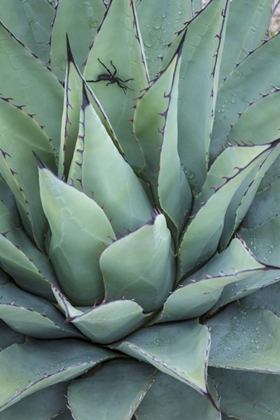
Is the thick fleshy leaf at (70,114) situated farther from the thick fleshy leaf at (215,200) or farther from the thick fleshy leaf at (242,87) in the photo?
the thick fleshy leaf at (242,87)

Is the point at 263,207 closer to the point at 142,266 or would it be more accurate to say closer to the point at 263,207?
the point at 263,207

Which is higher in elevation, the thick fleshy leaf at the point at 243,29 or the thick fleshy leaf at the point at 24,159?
the thick fleshy leaf at the point at 243,29

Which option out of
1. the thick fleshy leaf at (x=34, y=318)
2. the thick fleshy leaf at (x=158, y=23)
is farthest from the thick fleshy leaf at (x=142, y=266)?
the thick fleshy leaf at (x=158, y=23)

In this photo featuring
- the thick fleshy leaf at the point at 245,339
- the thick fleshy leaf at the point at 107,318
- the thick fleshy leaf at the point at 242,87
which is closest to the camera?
the thick fleshy leaf at the point at 107,318

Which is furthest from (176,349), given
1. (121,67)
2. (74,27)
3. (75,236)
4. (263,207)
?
(74,27)

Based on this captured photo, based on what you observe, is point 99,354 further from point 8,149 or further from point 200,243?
point 8,149

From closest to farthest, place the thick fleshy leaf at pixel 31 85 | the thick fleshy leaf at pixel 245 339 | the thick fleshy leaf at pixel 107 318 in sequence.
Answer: the thick fleshy leaf at pixel 107 318 → the thick fleshy leaf at pixel 245 339 → the thick fleshy leaf at pixel 31 85

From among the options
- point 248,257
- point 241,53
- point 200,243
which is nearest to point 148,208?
point 200,243
